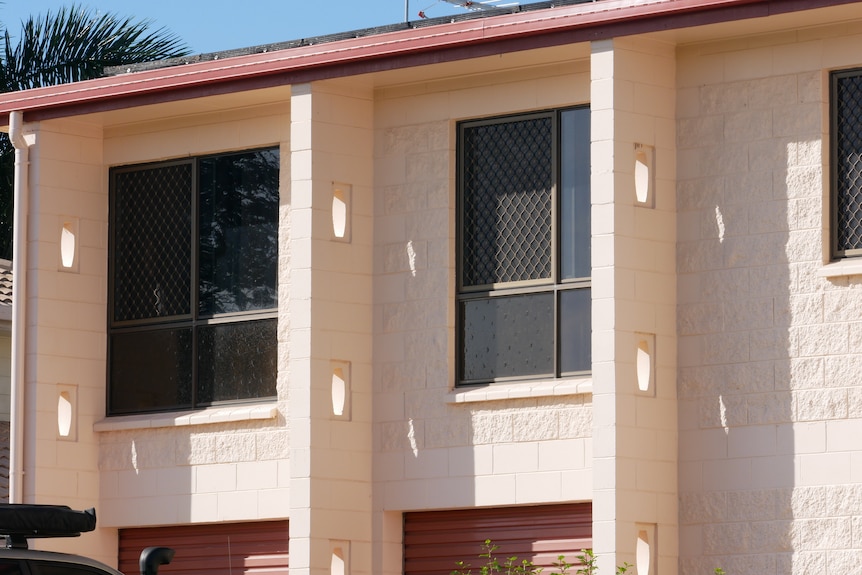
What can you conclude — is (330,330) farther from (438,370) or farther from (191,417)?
(191,417)

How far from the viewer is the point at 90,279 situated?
69.2ft

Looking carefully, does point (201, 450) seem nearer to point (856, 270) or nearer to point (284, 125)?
point (284, 125)

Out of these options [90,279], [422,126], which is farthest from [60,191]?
[422,126]

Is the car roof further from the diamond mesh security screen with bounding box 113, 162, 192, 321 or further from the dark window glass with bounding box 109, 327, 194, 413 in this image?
the diamond mesh security screen with bounding box 113, 162, 192, 321

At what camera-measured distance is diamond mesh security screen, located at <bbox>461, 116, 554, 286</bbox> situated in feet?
61.5

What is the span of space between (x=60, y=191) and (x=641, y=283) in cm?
652

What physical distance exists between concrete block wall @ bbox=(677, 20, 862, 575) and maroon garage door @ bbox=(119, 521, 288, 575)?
13.9 feet

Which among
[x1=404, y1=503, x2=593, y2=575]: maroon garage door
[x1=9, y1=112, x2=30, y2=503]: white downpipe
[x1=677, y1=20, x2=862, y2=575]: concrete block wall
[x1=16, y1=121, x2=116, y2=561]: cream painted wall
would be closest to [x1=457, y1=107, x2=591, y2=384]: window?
[x1=677, y1=20, x2=862, y2=575]: concrete block wall

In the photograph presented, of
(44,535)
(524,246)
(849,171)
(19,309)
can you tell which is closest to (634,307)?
(524,246)

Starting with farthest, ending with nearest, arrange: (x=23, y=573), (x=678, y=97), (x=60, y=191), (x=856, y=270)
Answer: (x=60, y=191), (x=678, y=97), (x=856, y=270), (x=23, y=573)

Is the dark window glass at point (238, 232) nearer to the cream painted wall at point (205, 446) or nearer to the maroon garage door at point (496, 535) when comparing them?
the cream painted wall at point (205, 446)

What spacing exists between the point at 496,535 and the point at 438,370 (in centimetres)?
159

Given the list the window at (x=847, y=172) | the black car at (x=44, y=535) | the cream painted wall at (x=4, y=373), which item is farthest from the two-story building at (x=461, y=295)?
the black car at (x=44, y=535)

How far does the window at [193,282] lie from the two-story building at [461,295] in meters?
0.03
